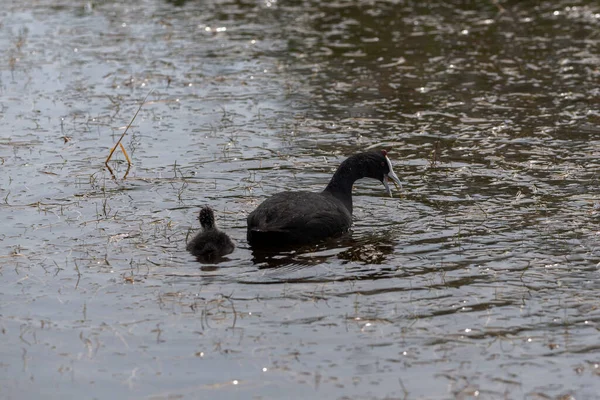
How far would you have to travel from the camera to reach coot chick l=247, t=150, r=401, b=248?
9.70 m

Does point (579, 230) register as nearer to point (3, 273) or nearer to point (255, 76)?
point (3, 273)

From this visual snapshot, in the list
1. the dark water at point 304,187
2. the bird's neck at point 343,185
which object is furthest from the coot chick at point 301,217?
the dark water at point 304,187

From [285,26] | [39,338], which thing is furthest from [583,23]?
[39,338]

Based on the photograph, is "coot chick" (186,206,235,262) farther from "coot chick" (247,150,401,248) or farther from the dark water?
"coot chick" (247,150,401,248)

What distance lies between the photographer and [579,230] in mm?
9891

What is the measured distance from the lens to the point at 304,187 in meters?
11.8

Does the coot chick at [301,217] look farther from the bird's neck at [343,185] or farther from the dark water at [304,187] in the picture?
the dark water at [304,187]

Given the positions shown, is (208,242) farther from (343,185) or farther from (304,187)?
(304,187)

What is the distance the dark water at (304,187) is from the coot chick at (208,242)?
5.1 inches

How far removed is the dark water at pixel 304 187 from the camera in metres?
7.08

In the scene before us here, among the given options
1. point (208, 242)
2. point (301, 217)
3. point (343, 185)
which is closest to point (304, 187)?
point (343, 185)

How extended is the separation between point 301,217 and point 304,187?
2019 mm

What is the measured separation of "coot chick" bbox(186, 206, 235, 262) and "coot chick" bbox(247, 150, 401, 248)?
0.37 meters

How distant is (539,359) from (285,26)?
16.1 metres
